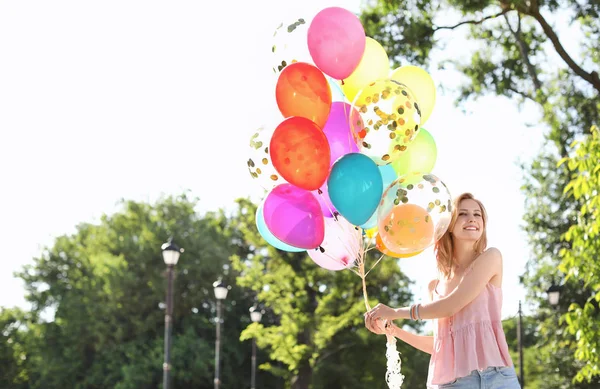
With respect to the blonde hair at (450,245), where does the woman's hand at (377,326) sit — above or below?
below

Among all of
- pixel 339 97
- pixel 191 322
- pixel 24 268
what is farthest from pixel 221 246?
pixel 339 97

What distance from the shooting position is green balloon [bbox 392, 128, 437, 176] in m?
6.25

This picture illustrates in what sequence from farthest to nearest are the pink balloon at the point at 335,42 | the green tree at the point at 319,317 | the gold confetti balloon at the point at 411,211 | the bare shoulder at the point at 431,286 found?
the green tree at the point at 319,317
the pink balloon at the point at 335,42
the gold confetti balloon at the point at 411,211
the bare shoulder at the point at 431,286

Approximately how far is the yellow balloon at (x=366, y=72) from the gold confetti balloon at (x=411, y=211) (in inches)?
38.5

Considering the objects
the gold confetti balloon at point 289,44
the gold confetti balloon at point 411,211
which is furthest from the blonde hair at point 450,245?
the gold confetti balloon at point 289,44

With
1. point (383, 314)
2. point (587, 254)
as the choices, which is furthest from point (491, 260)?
point (587, 254)

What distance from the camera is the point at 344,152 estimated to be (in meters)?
6.11

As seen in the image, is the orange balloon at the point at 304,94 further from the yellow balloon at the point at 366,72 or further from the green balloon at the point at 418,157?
the green balloon at the point at 418,157

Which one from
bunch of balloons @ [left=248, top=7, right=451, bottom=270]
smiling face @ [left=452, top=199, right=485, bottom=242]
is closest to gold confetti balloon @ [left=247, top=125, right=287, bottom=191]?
bunch of balloons @ [left=248, top=7, right=451, bottom=270]

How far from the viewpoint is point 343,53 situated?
20.4 ft

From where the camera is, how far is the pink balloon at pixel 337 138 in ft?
19.9

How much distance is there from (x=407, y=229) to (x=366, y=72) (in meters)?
1.44

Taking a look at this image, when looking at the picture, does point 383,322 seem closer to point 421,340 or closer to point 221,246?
point 421,340

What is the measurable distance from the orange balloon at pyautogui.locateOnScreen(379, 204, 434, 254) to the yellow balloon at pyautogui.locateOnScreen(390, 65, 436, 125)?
3.80 feet
